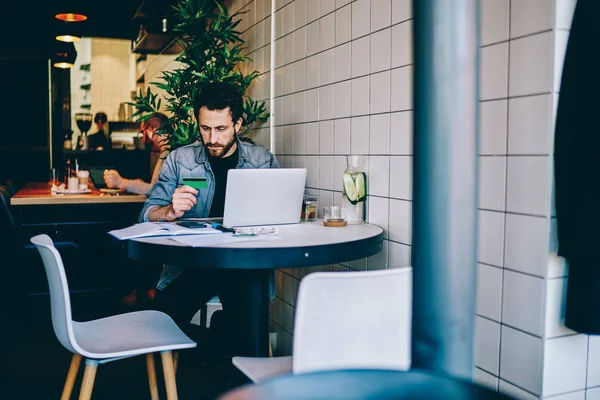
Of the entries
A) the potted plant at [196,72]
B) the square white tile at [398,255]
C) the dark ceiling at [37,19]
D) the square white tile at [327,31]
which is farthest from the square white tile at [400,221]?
the dark ceiling at [37,19]

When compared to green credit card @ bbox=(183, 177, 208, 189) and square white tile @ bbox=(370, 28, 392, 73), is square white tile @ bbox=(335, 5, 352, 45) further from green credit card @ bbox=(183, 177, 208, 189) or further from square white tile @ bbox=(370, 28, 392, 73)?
green credit card @ bbox=(183, 177, 208, 189)

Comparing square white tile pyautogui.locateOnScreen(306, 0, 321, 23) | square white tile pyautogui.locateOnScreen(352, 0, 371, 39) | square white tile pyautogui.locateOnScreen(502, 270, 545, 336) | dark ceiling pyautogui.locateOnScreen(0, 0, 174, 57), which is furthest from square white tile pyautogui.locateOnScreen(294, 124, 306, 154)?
dark ceiling pyautogui.locateOnScreen(0, 0, 174, 57)

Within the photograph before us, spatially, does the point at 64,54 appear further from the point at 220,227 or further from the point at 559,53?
the point at 559,53

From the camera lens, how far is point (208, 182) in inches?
112

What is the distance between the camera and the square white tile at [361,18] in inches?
101

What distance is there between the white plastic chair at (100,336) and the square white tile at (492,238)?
3.20ft

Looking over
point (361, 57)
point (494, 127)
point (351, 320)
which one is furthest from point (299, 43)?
point (351, 320)

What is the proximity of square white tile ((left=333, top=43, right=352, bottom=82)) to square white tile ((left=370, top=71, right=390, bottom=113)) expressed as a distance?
0.22m

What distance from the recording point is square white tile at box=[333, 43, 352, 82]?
8.96ft

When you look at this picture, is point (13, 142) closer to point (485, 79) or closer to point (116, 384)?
point (116, 384)

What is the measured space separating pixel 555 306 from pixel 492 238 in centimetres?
27

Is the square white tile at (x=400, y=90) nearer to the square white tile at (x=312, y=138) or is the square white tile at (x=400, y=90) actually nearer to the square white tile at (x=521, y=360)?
the square white tile at (x=312, y=138)

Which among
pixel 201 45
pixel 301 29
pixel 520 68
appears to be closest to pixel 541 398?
pixel 520 68

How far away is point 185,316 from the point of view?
8.82 ft
